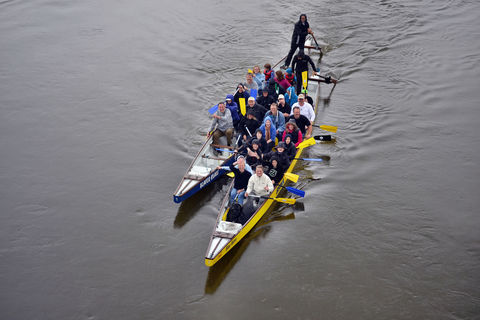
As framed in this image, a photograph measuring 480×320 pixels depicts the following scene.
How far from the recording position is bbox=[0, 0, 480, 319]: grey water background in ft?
34.6

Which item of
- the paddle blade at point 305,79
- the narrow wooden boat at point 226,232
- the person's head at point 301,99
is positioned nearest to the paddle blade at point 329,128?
the person's head at point 301,99

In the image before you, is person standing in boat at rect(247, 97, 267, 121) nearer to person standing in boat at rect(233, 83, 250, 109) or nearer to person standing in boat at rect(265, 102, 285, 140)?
person standing in boat at rect(265, 102, 285, 140)

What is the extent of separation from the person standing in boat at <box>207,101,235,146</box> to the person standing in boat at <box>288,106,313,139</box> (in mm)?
1908

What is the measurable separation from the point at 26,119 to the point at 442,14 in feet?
67.9

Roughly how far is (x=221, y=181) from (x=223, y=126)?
67.5 inches

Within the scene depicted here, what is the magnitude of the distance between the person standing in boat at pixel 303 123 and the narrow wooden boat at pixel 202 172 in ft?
7.51

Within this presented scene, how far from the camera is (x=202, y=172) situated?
12.9 metres

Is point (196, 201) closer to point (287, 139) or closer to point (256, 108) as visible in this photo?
point (287, 139)

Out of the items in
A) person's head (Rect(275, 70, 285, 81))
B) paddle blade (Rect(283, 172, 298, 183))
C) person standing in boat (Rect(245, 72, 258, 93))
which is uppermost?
person's head (Rect(275, 70, 285, 81))

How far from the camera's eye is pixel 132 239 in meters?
12.0

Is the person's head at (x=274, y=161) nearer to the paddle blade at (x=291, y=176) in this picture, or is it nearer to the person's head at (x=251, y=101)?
the paddle blade at (x=291, y=176)

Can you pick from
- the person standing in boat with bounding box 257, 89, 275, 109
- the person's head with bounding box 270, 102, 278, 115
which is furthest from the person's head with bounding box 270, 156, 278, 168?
the person standing in boat with bounding box 257, 89, 275, 109

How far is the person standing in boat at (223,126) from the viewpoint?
1395 cm

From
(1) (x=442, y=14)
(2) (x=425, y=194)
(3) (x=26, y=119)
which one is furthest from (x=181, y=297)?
(1) (x=442, y=14)
